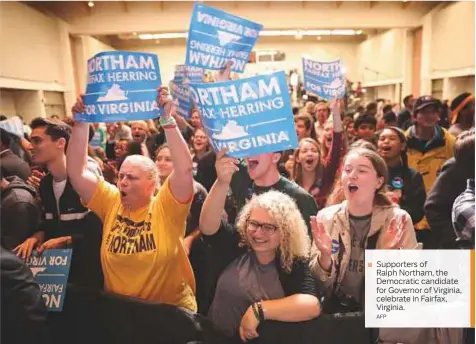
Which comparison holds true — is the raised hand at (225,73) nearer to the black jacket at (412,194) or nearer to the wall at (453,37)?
the black jacket at (412,194)

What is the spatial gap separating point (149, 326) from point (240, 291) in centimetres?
36

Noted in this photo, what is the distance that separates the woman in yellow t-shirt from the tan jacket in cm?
55

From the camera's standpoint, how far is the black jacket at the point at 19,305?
3.68 feet

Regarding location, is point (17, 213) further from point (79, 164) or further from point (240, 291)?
point (240, 291)

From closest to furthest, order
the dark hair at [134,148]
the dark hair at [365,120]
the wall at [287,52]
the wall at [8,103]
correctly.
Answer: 1. the dark hair at [365,120]
2. the dark hair at [134,148]
3. the wall at [8,103]
4. the wall at [287,52]

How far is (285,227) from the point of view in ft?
4.70

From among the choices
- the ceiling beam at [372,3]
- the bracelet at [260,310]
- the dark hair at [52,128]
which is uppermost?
the ceiling beam at [372,3]

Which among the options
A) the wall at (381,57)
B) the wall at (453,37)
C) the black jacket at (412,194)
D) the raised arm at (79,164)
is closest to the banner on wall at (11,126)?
the raised arm at (79,164)

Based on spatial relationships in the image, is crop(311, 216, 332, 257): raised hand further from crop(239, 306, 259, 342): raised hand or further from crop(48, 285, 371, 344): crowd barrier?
crop(239, 306, 259, 342): raised hand

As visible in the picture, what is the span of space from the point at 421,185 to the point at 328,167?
1.85 feet

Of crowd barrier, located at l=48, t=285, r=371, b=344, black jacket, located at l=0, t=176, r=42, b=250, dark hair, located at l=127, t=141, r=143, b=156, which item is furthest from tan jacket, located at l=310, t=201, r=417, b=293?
dark hair, located at l=127, t=141, r=143, b=156

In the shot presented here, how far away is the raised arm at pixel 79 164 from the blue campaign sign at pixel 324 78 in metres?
1.93

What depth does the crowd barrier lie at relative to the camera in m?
1.28

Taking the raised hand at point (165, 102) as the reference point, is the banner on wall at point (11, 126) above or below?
below
